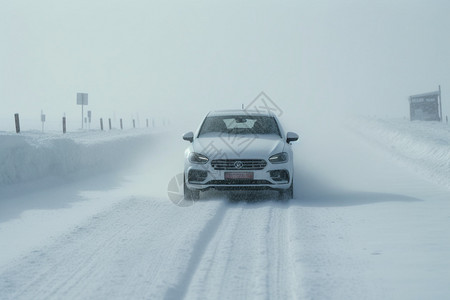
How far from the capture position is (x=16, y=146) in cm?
1198

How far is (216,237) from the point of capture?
21.9ft

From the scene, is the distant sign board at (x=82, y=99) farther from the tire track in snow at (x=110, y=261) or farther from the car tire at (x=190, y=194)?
the tire track in snow at (x=110, y=261)

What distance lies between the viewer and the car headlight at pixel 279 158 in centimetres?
938

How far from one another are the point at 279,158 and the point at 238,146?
0.76 metres

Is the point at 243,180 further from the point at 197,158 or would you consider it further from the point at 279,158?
the point at 197,158

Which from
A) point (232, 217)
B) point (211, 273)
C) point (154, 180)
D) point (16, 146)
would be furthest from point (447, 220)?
point (16, 146)

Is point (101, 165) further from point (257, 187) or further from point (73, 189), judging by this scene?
point (257, 187)

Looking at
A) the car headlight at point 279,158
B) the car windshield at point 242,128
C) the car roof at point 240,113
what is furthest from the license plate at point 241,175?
the car roof at point 240,113

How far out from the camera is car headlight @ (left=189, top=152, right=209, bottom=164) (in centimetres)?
947

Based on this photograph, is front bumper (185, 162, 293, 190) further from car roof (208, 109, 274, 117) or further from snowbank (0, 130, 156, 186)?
snowbank (0, 130, 156, 186)

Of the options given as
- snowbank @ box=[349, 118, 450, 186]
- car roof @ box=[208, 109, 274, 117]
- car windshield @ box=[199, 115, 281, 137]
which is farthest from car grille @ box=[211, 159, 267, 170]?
snowbank @ box=[349, 118, 450, 186]

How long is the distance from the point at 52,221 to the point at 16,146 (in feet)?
15.1

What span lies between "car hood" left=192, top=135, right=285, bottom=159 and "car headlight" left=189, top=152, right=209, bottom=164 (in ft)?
0.21

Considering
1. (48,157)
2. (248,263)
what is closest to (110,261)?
(248,263)
